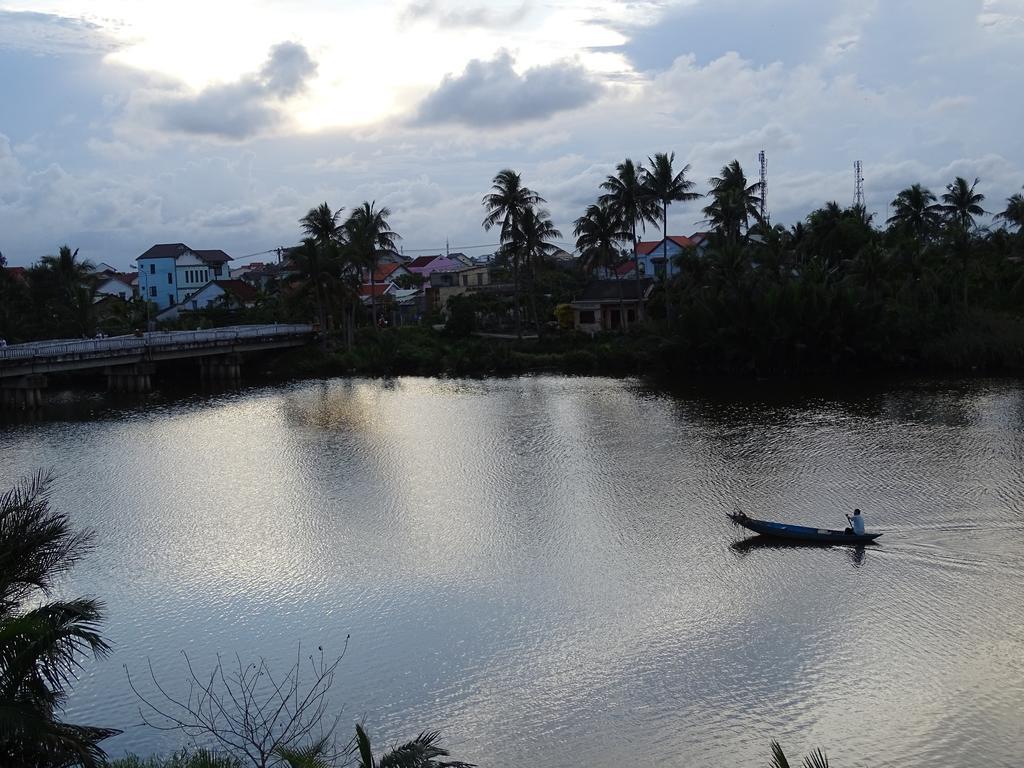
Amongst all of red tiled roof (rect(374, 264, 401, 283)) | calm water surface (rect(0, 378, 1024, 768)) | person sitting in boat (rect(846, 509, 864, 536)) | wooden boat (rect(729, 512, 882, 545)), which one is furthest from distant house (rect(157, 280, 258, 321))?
person sitting in boat (rect(846, 509, 864, 536))

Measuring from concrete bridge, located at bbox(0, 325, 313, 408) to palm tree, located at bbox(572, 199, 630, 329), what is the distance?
21586 mm

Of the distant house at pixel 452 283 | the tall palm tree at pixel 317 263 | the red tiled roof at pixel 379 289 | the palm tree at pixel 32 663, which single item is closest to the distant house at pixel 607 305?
the tall palm tree at pixel 317 263

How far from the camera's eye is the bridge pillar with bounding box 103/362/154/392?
185 ft

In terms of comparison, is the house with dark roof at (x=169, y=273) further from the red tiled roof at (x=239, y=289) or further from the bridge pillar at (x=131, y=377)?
the bridge pillar at (x=131, y=377)

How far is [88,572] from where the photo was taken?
22453mm

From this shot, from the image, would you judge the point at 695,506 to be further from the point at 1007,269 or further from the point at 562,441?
the point at 1007,269

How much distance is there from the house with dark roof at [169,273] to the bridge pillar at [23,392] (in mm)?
48098

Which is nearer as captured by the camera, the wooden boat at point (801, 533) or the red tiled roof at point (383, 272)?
the wooden boat at point (801, 533)

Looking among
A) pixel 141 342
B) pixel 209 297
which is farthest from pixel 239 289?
pixel 141 342

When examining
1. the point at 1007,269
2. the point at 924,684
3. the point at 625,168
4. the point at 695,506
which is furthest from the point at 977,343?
the point at 924,684

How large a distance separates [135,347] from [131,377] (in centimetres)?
253

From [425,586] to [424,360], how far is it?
4249cm

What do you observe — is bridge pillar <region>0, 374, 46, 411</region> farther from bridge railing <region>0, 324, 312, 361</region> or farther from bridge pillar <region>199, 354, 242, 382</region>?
bridge pillar <region>199, 354, 242, 382</region>

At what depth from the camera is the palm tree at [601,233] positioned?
60469 millimetres
